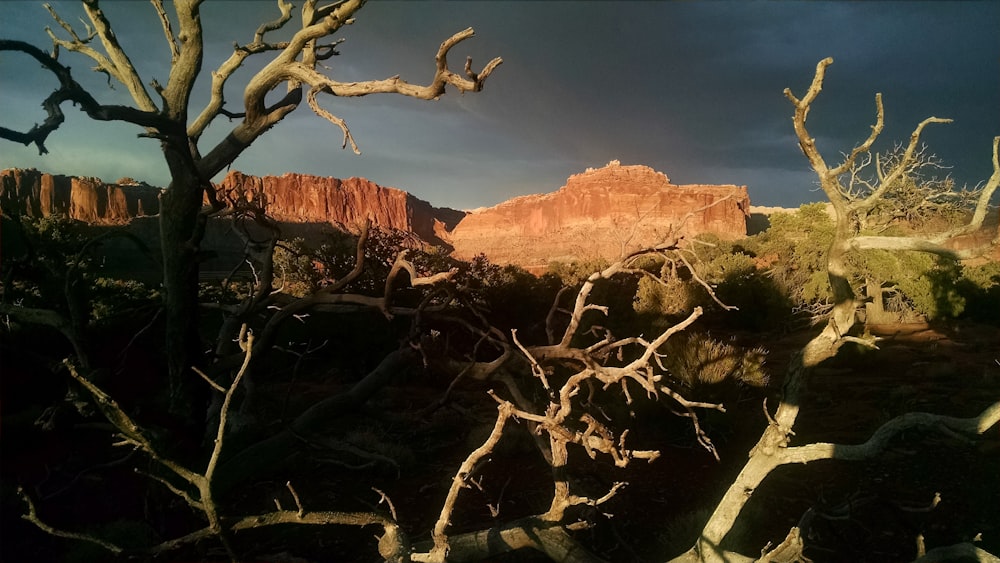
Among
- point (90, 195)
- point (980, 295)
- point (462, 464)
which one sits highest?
point (90, 195)

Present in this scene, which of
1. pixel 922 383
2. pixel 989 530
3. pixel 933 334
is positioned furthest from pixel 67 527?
pixel 933 334

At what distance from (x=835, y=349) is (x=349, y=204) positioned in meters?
142

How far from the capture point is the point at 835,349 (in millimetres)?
3256

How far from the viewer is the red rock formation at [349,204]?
12156 centimetres

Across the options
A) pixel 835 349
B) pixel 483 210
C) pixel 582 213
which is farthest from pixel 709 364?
pixel 483 210

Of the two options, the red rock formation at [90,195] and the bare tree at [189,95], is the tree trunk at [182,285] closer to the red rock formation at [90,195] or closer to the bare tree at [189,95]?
the bare tree at [189,95]

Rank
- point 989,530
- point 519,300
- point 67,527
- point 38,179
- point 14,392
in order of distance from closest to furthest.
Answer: point 67,527 → point 989,530 → point 14,392 → point 519,300 → point 38,179

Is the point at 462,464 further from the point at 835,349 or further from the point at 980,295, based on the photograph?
the point at 980,295

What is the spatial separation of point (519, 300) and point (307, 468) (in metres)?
9.98

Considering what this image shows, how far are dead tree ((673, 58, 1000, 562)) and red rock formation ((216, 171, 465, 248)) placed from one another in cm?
10636

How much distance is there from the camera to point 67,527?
163 inches

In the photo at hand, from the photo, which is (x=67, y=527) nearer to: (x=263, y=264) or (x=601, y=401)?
(x=263, y=264)

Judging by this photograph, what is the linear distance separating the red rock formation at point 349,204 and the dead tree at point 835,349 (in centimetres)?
10636

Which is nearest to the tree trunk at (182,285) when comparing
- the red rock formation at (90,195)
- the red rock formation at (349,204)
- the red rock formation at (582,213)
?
the red rock formation at (582,213)
